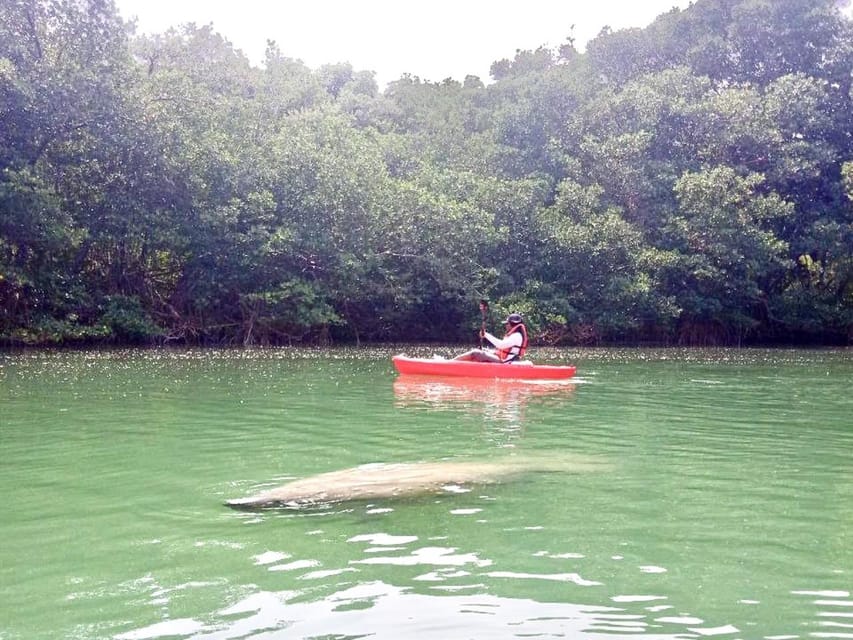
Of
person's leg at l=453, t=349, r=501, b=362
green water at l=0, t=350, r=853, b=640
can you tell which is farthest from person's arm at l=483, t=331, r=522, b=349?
green water at l=0, t=350, r=853, b=640

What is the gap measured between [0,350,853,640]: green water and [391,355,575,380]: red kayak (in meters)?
→ 3.09

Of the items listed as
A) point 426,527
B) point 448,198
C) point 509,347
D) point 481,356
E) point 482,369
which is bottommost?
point 426,527

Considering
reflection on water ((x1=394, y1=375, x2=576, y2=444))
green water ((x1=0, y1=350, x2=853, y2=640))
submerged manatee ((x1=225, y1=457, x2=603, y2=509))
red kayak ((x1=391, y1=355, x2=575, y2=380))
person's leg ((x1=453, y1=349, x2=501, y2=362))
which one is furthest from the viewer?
person's leg ((x1=453, y1=349, x2=501, y2=362))

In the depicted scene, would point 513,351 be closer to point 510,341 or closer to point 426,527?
point 510,341

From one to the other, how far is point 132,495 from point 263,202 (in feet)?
59.7

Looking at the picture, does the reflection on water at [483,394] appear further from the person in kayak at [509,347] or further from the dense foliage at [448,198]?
the dense foliage at [448,198]

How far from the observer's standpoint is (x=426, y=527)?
4918 mm

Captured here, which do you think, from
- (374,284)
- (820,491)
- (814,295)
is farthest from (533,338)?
(820,491)

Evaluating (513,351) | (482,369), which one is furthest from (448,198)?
(482,369)

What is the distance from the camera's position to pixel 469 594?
3875 millimetres

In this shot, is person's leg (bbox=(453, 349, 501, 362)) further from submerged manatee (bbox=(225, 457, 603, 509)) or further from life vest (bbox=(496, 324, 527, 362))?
submerged manatee (bbox=(225, 457, 603, 509))

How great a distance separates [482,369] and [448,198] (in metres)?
13.6

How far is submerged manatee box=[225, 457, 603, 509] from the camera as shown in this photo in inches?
214

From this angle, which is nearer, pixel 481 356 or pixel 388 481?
pixel 388 481
